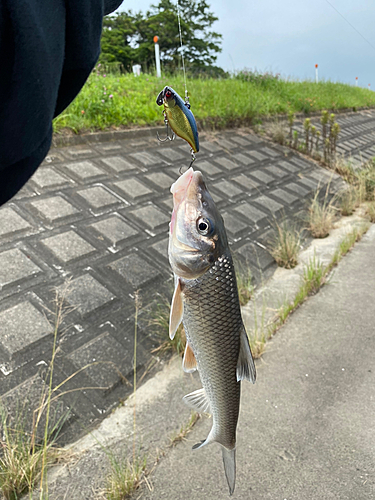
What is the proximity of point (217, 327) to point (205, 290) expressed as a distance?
0.09m

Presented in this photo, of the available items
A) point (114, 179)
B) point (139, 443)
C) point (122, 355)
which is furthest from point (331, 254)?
point (139, 443)

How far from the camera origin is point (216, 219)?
3.02 feet

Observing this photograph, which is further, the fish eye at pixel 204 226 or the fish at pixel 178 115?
the fish eye at pixel 204 226

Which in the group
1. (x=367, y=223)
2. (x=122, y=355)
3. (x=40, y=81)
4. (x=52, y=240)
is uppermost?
(x=40, y=81)

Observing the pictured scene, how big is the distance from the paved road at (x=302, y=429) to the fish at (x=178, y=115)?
6.86ft

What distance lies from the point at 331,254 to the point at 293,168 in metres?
2.74

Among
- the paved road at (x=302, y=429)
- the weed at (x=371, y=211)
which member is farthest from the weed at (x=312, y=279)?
the weed at (x=371, y=211)

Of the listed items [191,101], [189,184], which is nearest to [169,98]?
[189,184]

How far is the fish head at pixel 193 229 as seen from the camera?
89cm

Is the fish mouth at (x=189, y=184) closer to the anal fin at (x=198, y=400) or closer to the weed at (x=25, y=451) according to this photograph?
the anal fin at (x=198, y=400)

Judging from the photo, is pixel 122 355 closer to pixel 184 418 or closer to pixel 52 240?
pixel 184 418

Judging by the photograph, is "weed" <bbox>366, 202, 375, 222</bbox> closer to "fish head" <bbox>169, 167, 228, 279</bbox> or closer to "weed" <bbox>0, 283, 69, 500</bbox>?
"weed" <bbox>0, 283, 69, 500</bbox>

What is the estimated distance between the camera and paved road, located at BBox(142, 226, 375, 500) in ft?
7.48

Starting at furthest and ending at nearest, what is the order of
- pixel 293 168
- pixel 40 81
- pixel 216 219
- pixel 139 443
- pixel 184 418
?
1. pixel 293 168
2. pixel 184 418
3. pixel 139 443
4. pixel 216 219
5. pixel 40 81
